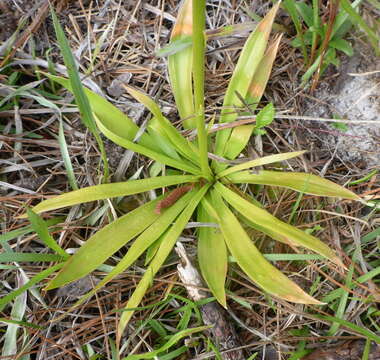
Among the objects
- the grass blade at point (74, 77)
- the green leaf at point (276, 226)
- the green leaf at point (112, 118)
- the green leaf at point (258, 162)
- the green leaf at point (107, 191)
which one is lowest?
Result: the green leaf at point (276, 226)

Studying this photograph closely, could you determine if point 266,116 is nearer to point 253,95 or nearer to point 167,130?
point 253,95

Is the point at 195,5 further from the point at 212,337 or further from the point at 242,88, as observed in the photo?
the point at 212,337

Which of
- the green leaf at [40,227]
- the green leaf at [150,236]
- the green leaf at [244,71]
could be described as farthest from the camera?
the green leaf at [244,71]

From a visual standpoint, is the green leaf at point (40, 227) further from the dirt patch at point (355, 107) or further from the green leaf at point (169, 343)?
the dirt patch at point (355, 107)

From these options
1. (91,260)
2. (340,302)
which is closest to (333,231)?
(340,302)

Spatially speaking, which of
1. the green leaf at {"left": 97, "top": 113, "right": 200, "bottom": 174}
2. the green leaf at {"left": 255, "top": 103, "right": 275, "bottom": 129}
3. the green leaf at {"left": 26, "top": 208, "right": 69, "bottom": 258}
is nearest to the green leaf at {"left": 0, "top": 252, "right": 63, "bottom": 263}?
the green leaf at {"left": 26, "top": 208, "right": 69, "bottom": 258}

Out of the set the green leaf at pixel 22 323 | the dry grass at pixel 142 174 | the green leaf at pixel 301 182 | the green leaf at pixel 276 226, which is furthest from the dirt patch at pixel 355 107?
the green leaf at pixel 22 323
